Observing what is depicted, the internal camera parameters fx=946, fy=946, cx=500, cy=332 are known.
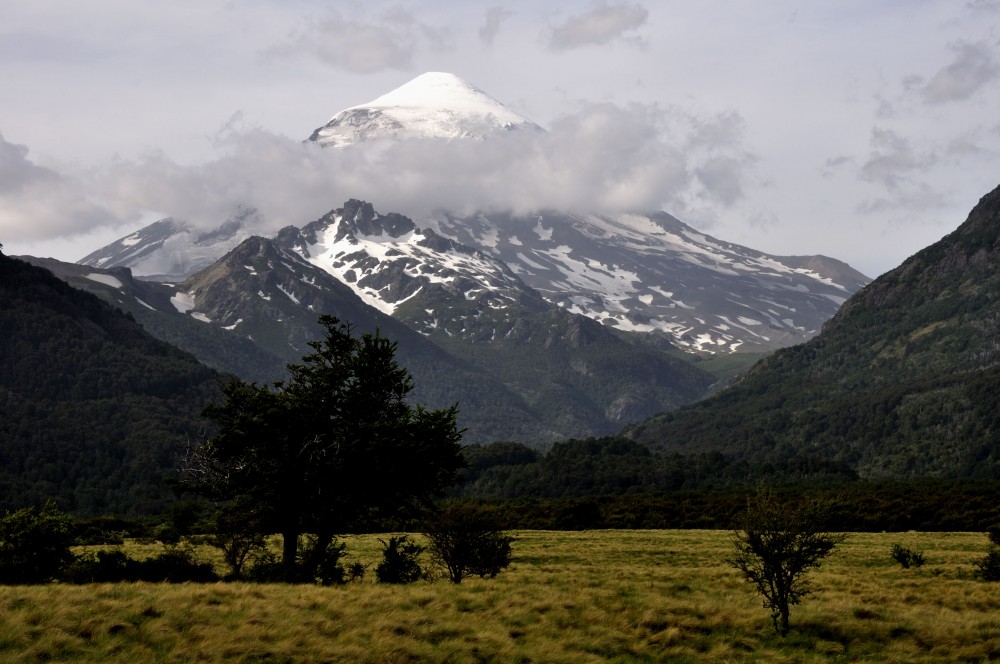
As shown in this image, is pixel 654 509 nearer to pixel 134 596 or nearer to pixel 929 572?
pixel 929 572

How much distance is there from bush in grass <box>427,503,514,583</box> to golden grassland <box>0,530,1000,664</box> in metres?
4.64

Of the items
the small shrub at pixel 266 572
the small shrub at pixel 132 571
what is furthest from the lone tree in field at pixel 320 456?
the small shrub at pixel 132 571

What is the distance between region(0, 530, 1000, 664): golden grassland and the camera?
26609mm

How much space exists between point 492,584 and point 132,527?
7470 cm

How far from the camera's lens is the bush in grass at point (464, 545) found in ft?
151

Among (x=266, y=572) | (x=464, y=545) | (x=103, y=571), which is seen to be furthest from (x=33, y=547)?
(x=464, y=545)

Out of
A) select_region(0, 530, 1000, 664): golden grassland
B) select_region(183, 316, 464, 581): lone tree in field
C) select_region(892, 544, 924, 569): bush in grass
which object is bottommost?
select_region(892, 544, 924, 569): bush in grass

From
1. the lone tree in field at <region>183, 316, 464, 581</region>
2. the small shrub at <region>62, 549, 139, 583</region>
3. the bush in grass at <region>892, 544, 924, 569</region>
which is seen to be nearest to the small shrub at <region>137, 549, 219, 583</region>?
the small shrub at <region>62, 549, 139, 583</region>

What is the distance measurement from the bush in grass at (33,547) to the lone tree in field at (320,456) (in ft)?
20.7

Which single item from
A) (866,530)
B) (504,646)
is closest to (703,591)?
(504,646)

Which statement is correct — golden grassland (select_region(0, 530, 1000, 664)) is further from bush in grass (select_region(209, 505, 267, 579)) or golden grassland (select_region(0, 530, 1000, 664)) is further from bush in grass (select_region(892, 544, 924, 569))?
bush in grass (select_region(892, 544, 924, 569))

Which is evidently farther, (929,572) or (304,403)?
(929,572)

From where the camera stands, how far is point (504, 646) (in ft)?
96.0

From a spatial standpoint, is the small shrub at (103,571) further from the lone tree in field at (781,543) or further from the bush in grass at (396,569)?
the lone tree in field at (781,543)
